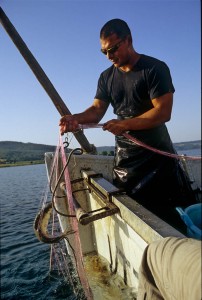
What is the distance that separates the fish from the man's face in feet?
8.91

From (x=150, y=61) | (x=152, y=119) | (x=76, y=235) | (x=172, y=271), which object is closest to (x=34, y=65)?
(x=150, y=61)

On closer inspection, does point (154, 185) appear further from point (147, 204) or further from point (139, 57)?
point (139, 57)

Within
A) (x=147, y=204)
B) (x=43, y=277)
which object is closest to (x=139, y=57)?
(x=147, y=204)

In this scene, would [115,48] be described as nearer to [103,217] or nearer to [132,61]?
[132,61]

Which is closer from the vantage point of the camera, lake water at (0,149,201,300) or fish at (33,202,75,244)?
fish at (33,202,75,244)

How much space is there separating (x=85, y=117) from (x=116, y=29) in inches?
53.1

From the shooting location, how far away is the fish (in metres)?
4.15

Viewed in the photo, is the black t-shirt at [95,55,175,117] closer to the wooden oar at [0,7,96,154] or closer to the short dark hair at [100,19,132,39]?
the short dark hair at [100,19,132,39]

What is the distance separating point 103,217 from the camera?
3.49 m

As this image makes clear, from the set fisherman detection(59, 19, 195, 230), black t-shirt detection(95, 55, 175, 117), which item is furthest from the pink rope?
black t-shirt detection(95, 55, 175, 117)

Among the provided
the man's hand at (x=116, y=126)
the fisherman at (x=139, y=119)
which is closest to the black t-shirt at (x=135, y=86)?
the fisherman at (x=139, y=119)

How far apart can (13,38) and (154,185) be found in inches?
145

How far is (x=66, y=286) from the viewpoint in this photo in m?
6.35

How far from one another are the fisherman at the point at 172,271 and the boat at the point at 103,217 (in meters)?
0.56
